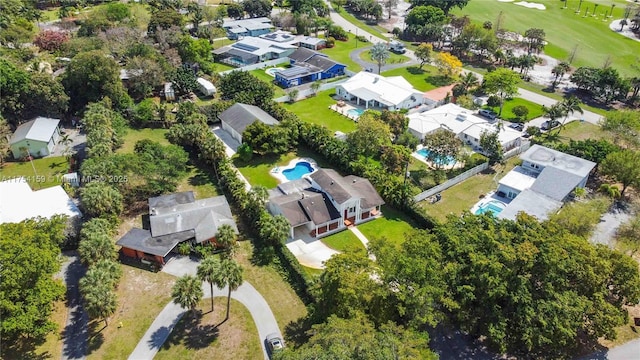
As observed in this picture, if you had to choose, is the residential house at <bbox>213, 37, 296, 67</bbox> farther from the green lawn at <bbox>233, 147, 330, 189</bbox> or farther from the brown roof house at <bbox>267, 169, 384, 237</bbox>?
the brown roof house at <bbox>267, 169, 384, 237</bbox>

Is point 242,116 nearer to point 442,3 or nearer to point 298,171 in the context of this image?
point 298,171

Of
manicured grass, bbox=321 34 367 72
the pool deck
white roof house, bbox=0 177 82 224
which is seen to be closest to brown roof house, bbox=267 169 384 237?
the pool deck

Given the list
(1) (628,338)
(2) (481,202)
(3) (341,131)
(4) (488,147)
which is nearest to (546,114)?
(4) (488,147)

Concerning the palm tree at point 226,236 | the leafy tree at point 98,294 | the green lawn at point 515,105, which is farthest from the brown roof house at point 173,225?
the green lawn at point 515,105

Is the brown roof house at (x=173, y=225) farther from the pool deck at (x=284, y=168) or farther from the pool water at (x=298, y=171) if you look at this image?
the pool water at (x=298, y=171)

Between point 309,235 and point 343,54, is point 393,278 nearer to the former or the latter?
point 309,235
